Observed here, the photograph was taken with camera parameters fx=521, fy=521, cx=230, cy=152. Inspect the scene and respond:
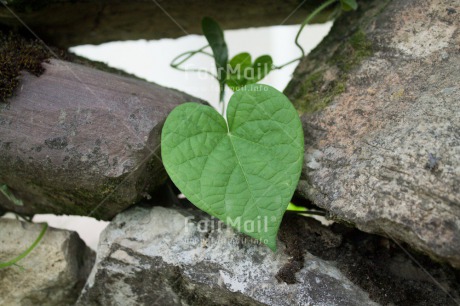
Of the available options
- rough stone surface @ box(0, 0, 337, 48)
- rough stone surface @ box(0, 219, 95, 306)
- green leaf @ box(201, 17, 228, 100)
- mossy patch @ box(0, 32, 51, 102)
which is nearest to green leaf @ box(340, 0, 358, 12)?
rough stone surface @ box(0, 0, 337, 48)

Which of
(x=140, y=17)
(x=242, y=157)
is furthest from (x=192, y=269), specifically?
(x=140, y=17)

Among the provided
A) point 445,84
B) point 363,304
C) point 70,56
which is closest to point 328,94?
point 445,84

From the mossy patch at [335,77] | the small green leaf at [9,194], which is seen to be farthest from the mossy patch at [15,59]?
the mossy patch at [335,77]

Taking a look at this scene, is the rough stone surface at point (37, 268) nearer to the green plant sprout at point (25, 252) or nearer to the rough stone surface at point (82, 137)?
the green plant sprout at point (25, 252)

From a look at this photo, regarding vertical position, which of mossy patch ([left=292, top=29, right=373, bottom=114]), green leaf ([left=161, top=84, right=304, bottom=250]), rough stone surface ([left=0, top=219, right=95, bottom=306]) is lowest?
rough stone surface ([left=0, top=219, right=95, bottom=306])

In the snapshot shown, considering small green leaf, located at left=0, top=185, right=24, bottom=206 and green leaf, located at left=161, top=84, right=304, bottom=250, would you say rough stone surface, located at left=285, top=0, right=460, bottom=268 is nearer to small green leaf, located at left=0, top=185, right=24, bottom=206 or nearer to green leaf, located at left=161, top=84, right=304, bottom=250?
green leaf, located at left=161, top=84, right=304, bottom=250

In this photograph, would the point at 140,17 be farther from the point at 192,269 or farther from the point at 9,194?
the point at 192,269
